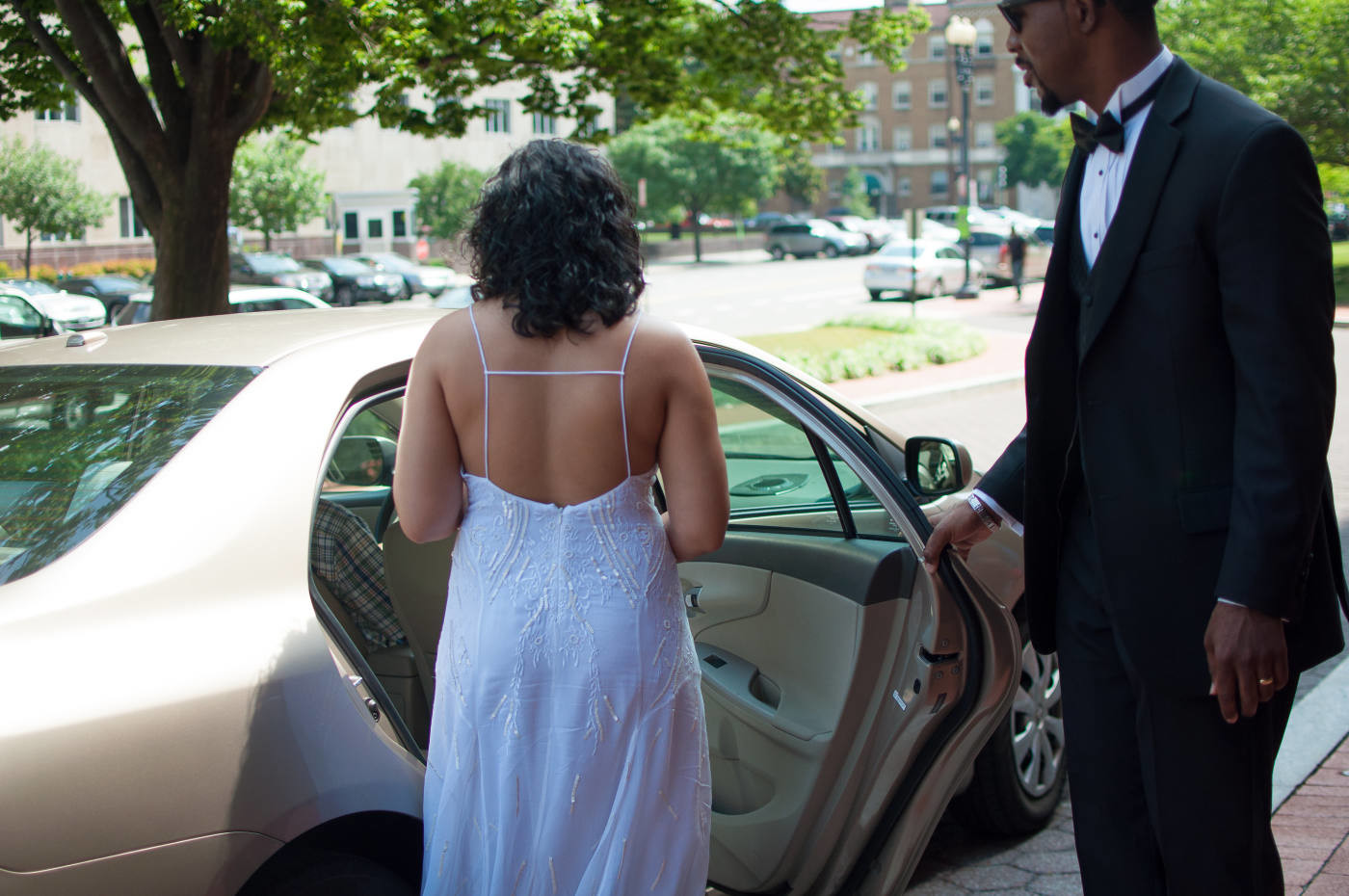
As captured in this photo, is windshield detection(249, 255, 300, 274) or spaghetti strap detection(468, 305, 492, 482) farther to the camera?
windshield detection(249, 255, 300, 274)

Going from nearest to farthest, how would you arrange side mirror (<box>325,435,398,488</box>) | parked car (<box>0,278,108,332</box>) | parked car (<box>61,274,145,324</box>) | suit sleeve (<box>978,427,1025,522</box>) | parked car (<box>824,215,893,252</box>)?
suit sleeve (<box>978,427,1025,522</box>) → side mirror (<box>325,435,398,488</box>) → parked car (<box>0,278,108,332</box>) → parked car (<box>61,274,145,324</box>) → parked car (<box>824,215,893,252</box>)

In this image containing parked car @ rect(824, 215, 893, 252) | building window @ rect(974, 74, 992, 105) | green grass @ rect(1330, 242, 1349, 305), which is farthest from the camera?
building window @ rect(974, 74, 992, 105)

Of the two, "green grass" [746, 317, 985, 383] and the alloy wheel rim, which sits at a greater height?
"green grass" [746, 317, 985, 383]

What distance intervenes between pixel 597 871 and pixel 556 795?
6.0 inches

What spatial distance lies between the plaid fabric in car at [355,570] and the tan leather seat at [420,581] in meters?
0.28

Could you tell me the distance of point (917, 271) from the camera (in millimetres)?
31562

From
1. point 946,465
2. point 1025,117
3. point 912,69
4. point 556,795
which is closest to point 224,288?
point 946,465

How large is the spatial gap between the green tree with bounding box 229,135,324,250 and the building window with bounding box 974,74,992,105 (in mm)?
54757

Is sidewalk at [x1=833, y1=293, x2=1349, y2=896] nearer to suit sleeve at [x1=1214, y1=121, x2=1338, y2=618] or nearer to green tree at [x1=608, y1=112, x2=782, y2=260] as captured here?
suit sleeve at [x1=1214, y1=121, x2=1338, y2=618]

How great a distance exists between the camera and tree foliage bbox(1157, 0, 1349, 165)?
28812 mm

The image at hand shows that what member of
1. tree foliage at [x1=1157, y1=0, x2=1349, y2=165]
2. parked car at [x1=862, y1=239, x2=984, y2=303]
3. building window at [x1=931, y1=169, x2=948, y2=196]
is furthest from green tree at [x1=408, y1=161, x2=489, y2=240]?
building window at [x1=931, y1=169, x2=948, y2=196]

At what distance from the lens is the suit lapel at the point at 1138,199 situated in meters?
2.09

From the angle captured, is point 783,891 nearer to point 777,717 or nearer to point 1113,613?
point 777,717

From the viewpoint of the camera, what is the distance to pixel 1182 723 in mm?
2117
